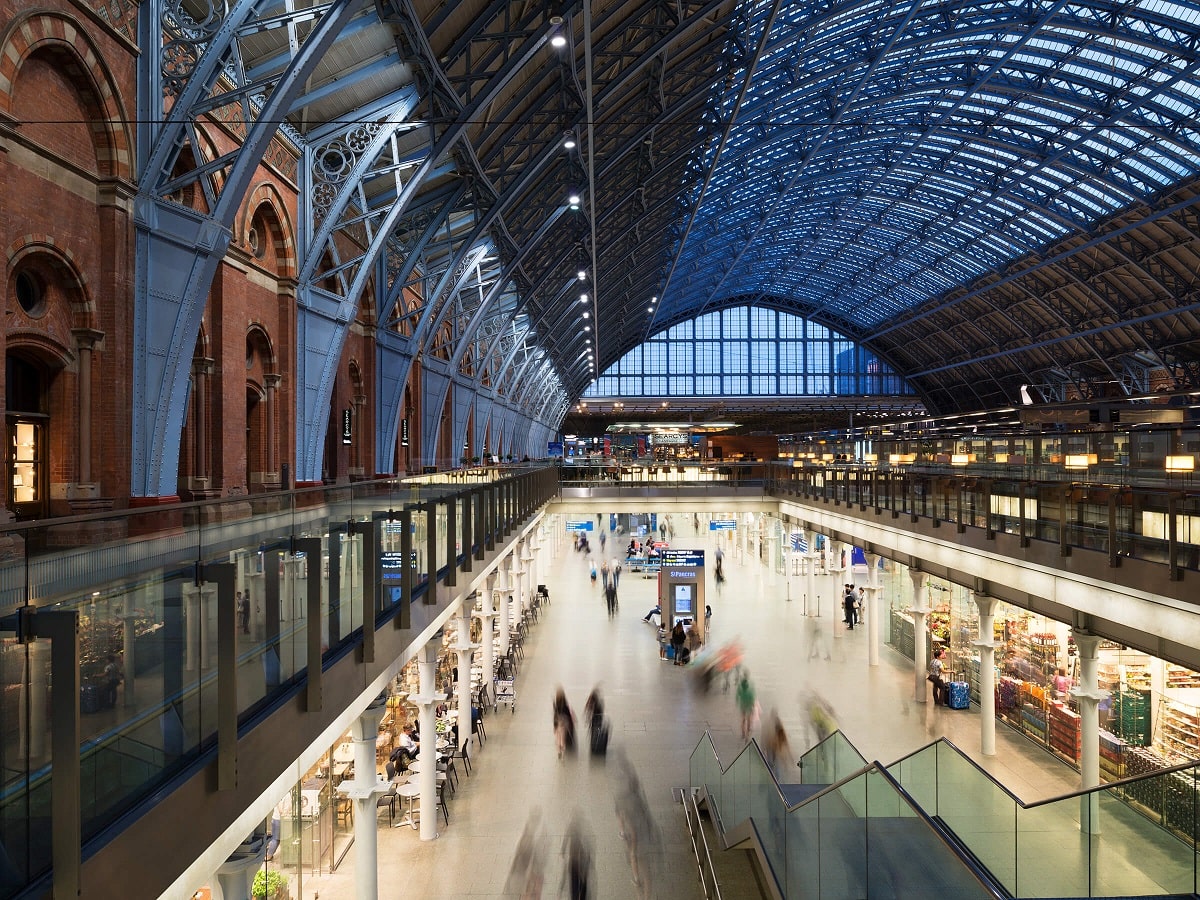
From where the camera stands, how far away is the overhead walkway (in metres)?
5.68

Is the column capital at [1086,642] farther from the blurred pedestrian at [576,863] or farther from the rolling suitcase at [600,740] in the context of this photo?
the rolling suitcase at [600,740]

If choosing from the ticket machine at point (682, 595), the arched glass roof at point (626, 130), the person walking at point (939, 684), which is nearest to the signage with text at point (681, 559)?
the ticket machine at point (682, 595)

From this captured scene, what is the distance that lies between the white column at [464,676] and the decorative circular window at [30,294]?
945cm

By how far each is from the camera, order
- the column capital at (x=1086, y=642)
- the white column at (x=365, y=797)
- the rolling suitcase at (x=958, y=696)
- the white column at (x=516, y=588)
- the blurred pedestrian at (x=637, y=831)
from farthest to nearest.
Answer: the white column at (x=516, y=588) → the rolling suitcase at (x=958, y=696) → the column capital at (x=1086, y=642) → the blurred pedestrian at (x=637, y=831) → the white column at (x=365, y=797)

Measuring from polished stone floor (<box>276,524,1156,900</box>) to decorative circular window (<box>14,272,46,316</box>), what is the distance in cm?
806

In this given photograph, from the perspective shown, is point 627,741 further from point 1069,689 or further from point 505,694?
point 1069,689

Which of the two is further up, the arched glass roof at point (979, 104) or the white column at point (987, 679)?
the arched glass roof at point (979, 104)

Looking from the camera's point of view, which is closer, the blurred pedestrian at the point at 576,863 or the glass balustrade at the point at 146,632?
the glass balustrade at the point at 146,632

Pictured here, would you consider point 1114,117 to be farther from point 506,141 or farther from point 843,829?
point 843,829

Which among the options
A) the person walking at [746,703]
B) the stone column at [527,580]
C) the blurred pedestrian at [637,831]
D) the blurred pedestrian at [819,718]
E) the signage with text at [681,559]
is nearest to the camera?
the blurred pedestrian at [637,831]

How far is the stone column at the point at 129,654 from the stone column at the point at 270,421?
13618 millimetres

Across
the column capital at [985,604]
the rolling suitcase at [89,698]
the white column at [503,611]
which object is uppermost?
the rolling suitcase at [89,698]

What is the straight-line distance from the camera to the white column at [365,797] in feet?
32.3

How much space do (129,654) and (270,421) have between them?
46.6 feet
